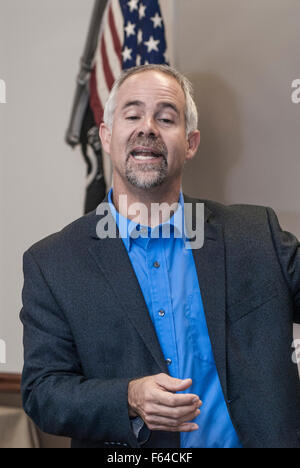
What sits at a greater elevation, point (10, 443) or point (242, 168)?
point (242, 168)

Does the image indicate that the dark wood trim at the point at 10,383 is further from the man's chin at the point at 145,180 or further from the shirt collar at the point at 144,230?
the man's chin at the point at 145,180

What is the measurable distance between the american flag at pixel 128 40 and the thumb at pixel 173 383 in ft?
5.20

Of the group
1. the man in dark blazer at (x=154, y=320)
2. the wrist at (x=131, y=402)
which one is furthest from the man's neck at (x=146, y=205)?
the wrist at (x=131, y=402)

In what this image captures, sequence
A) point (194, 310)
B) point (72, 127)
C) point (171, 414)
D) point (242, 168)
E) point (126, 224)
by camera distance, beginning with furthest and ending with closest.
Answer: point (72, 127), point (242, 168), point (126, 224), point (194, 310), point (171, 414)

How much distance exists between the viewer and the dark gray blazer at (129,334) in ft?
4.62

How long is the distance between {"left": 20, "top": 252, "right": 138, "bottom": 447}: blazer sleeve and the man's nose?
512 millimetres

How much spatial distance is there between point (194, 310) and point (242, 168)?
43.3 inches

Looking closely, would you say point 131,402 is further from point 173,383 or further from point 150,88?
point 150,88

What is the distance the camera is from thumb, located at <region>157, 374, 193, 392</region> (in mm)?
1181

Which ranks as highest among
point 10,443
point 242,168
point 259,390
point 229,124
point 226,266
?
point 229,124

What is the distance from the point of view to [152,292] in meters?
1.54

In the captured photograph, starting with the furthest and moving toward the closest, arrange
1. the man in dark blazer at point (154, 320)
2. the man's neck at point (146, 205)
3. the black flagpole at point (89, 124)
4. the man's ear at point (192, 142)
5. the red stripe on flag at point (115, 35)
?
the black flagpole at point (89, 124) < the red stripe on flag at point (115, 35) < the man's ear at point (192, 142) < the man's neck at point (146, 205) < the man in dark blazer at point (154, 320)

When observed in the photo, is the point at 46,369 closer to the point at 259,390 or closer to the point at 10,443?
the point at 259,390
